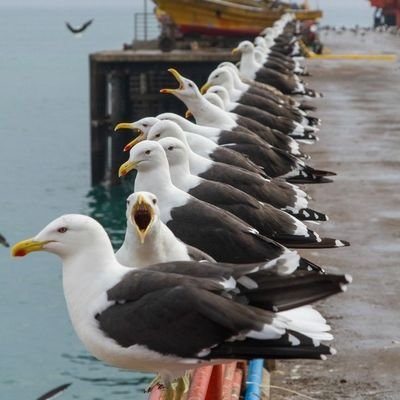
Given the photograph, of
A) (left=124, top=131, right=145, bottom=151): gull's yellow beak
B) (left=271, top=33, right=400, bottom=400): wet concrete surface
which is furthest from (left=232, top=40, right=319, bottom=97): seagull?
(left=124, top=131, right=145, bottom=151): gull's yellow beak

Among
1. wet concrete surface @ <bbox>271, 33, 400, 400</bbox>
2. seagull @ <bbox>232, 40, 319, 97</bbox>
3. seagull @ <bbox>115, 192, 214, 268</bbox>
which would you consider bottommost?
wet concrete surface @ <bbox>271, 33, 400, 400</bbox>

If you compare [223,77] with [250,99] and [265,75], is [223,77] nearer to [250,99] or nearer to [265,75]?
[250,99]

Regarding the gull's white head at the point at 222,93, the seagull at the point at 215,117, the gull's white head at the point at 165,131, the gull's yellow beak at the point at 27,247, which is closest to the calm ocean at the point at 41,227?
the gull's white head at the point at 222,93

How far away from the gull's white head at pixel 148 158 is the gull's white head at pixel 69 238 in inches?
93.0

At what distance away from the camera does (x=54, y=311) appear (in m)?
30.7

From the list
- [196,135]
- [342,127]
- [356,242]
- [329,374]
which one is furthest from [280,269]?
[342,127]

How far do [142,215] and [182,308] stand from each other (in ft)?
5.03

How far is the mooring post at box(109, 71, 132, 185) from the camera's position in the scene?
4062 centimetres

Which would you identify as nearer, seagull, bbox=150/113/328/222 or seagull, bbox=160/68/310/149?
seagull, bbox=150/113/328/222

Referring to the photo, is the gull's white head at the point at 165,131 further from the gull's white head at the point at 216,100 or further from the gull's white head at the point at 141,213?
the gull's white head at the point at 216,100

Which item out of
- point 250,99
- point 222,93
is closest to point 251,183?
point 222,93

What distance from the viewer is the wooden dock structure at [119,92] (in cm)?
4112

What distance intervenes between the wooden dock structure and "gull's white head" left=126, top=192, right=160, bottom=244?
32397 millimetres

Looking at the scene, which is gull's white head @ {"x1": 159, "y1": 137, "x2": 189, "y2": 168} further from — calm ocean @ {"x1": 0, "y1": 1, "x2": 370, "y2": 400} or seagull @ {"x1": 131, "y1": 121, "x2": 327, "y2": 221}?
calm ocean @ {"x1": 0, "y1": 1, "x2": 370, "y2": 400}
